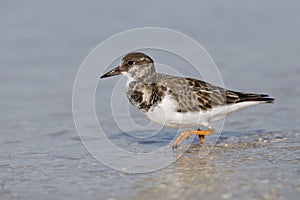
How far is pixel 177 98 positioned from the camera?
699 centimetres

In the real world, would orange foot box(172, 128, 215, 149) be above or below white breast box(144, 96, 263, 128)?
below

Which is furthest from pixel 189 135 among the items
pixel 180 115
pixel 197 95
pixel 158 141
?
pixel 158 141

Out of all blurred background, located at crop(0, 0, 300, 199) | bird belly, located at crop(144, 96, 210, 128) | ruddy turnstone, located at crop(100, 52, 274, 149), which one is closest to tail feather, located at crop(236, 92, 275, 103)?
ruddy turnstone, located at crop(100, 52, 274, 149)

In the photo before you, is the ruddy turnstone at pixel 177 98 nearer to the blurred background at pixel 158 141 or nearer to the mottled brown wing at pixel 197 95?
the mottled brown wing at pixel 197 95

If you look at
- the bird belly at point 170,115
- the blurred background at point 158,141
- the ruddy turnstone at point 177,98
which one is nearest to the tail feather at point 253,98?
the ruddy turnstone at point 177,98

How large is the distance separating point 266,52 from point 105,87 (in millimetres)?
3438

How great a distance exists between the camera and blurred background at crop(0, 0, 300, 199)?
577cm

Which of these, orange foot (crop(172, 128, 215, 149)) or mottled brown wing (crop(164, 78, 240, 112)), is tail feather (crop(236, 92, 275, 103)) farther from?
orange foot (crop(172, 128, 215, 149))

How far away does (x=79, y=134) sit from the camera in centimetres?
795

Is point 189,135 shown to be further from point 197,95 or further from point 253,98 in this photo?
point 253,98

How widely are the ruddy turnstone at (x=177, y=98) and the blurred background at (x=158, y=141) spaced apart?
370 mm

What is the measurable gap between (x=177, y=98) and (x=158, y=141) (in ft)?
2.93

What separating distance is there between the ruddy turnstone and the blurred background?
0.37 meters

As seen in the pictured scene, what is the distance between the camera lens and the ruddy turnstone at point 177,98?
6.95 metres
